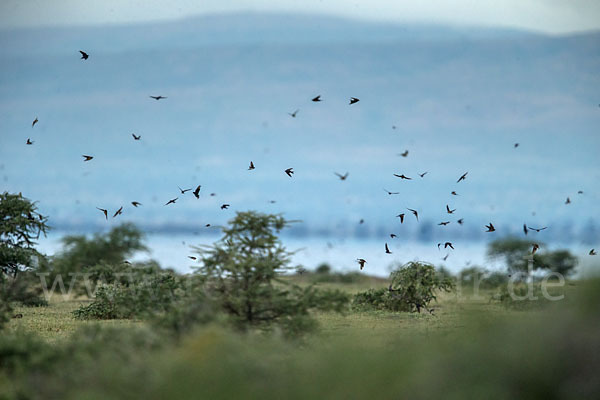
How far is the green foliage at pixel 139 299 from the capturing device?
16062mm

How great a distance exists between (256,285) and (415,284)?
13.8m

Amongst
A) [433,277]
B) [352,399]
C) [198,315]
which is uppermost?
[433,277]

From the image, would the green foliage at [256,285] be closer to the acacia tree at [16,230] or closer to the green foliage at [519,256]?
the acacia tree at [16,230]

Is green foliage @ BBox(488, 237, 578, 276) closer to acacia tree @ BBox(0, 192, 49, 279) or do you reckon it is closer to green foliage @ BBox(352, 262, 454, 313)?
green foliage @ BBox(352, 262, 454, 313)

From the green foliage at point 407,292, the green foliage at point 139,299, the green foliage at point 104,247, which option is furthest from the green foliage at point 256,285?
the green foliage at point 104,247

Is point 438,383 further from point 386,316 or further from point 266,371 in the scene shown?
point 386,316

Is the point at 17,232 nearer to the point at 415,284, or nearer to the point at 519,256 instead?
the point at 415,284

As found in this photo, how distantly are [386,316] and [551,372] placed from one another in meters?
16.3

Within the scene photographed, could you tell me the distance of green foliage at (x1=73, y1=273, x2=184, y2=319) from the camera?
52.7 feet

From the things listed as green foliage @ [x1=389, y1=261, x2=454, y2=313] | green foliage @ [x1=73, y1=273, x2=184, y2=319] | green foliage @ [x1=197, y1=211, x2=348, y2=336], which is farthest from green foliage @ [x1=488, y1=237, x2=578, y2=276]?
green foliage @ [x1=197, y1=211, x2=348, y2=336]

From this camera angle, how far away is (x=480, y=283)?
45750mm

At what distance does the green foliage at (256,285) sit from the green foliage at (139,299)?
1068mm

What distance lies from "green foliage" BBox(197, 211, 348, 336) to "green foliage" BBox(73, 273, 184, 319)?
107 cm

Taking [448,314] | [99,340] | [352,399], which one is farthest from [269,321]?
[448,314]
